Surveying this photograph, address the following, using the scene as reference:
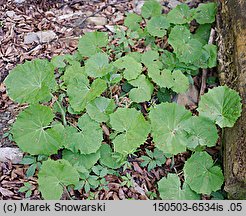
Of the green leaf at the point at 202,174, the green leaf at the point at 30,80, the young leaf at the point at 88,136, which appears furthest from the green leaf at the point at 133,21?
the green leaf at the point at 202,174

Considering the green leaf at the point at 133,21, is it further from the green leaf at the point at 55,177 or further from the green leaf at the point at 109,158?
the green leaf at the point at 55,177

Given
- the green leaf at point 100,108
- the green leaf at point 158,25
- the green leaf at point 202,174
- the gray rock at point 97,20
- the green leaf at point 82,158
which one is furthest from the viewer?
the gray rock at point 97,20

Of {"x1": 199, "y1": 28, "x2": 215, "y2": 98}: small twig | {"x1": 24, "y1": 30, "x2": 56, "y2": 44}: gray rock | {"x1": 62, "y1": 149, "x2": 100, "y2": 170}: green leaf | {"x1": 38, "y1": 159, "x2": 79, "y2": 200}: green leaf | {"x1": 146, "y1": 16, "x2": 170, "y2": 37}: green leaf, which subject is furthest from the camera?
{"x1": 24, "y1": 30, "x2": 56, "y2": 44}: gray rock

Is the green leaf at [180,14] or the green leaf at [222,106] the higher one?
the green leaf at [180,14]

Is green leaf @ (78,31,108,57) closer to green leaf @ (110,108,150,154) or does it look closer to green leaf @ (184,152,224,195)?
green leaf @ (110,108,150,154)

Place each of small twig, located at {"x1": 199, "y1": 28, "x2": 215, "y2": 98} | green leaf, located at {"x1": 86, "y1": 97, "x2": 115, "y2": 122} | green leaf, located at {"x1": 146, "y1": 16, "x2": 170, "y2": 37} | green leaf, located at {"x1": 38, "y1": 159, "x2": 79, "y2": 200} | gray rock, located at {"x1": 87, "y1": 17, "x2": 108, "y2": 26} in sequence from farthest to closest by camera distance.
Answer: gray rock, located at {"x1": 87, "y1": 17, "x2": 108, "y2": 26}, green leaf, located at {"x1": 146, "y1": 16, "x2": 170, "y2": 37}, small twig, located at {"x1": 199, "y1": 28, "x2": 215, "y2": 98}, green leaf, located at {"x1": 86, "y1": 97, "x2": 115, "y2": 122}, green leaf, located at {"x1": 38, "y1": 159, "x2": 79, "y2": 200}

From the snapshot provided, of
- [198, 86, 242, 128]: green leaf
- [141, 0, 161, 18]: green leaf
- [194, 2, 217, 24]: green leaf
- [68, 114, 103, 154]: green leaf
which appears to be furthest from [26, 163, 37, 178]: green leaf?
[194, 2, 217, 24]: green leaf
